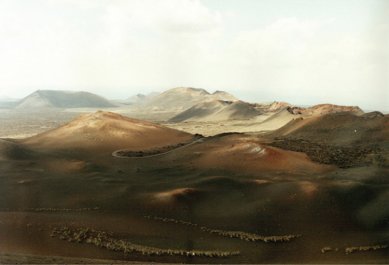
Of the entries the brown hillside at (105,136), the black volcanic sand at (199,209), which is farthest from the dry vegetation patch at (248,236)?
the brown hillside at (105,136)

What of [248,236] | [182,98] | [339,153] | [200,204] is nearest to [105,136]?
[339,153]

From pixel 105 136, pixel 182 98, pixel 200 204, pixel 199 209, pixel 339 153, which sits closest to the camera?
pixel 199 209

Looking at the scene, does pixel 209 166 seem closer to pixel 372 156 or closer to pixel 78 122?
pixel 372 156

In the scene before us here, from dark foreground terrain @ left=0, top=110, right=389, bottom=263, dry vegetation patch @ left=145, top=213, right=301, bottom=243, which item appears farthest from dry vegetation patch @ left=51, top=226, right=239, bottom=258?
dry vegetation patch @ left=145, top=213, right=301, bottom=243

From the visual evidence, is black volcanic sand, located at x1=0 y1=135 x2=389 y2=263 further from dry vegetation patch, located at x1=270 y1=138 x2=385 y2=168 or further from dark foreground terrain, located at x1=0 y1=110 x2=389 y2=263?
dry vegetation patch, located at x1=270 y1=138 x2=385 y2=168

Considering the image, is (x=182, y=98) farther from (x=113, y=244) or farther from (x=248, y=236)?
(x=113, y=244)

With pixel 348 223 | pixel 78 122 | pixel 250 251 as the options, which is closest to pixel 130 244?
pixel 250 251

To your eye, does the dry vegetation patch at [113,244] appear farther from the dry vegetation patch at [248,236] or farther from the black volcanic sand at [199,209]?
the dry vegetation patch at [248,236]
